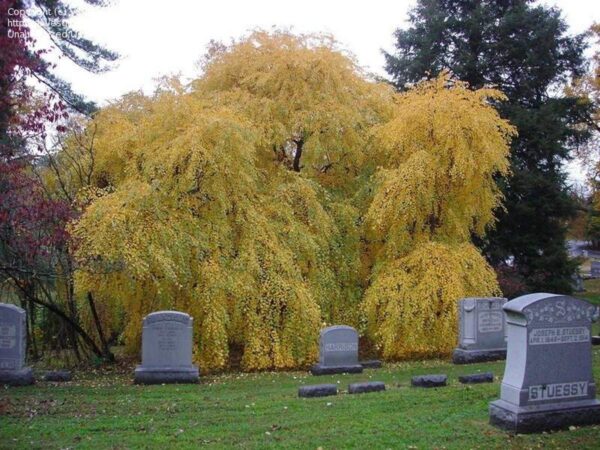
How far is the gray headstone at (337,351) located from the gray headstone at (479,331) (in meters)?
2.37

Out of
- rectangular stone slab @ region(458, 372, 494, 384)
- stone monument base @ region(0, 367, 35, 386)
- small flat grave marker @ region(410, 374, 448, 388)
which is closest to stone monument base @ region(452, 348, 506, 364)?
rectangular stone slab @ region(458, 372, 494, 384)

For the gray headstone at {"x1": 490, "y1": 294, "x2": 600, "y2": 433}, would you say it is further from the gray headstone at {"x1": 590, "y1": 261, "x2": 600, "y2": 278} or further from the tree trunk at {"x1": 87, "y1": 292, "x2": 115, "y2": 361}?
the gray headstone at {"x1": 590, "y1": 261, "x2": 600, "y2": 278}

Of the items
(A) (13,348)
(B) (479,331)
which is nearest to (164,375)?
(A) (13,348)

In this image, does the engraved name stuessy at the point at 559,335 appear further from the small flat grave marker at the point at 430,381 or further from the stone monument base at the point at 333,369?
the stone monument base at the point at 333,369

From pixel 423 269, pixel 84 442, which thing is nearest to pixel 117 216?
pixel 84 442

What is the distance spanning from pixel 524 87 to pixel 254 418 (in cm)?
1932

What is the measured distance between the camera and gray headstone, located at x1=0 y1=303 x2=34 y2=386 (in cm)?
1027

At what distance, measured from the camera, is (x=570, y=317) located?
23.1 feet

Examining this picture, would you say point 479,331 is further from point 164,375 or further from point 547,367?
point 164,375

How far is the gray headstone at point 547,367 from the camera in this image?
21.9ft

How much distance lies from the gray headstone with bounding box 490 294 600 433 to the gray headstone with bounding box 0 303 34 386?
25.9ft

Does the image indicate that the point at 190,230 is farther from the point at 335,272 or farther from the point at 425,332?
the point at 425,332

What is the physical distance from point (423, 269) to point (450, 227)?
1.59m

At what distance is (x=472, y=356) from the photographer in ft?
41.1
